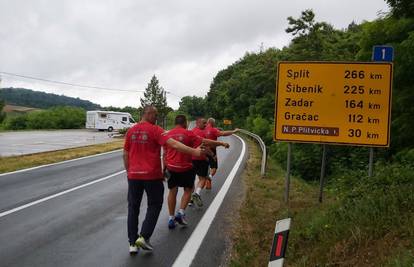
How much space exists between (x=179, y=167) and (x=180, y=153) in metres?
0.24

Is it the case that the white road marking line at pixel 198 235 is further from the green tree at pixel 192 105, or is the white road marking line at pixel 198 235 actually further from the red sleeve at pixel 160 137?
the green tree at pixel 192 105

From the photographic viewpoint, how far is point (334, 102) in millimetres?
8891

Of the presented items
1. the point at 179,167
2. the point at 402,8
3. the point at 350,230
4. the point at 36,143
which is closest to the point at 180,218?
the point at 179,167

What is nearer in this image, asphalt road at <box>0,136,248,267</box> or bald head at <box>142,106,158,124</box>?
asphalt road at <box>0,136,248,267</box>

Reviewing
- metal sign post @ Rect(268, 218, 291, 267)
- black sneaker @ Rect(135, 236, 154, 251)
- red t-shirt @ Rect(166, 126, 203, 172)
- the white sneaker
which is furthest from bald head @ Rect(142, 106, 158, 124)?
metal sign post @ Rect(268, 218, 291, 267)

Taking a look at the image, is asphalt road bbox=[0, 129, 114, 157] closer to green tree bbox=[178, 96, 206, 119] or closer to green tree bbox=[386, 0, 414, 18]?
green tree bbox=[386, 0, 414, 18]

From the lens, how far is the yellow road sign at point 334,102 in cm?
864

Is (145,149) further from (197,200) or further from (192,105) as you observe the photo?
(192,105)

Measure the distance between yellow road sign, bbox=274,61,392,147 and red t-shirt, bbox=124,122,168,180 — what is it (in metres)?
Result: 3.66

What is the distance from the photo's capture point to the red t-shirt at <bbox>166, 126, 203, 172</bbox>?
7.56 meters

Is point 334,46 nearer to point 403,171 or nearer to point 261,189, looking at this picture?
point 261,189

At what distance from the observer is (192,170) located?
316 inches

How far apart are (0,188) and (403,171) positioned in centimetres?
892

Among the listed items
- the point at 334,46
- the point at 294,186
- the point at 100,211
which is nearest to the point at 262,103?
the point at 334,46
